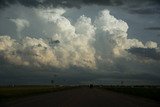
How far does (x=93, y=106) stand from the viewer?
3947cm

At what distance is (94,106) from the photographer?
39.5m

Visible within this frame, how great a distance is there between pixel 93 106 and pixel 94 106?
98 mm

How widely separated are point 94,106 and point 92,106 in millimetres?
197

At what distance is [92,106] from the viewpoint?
39.5 m

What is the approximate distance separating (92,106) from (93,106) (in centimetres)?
10
